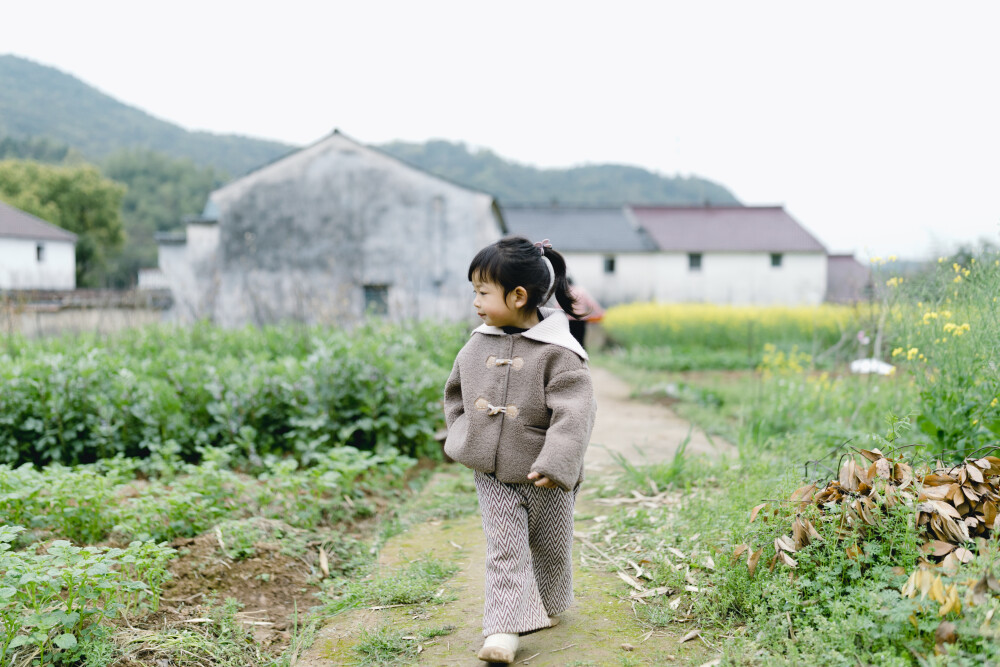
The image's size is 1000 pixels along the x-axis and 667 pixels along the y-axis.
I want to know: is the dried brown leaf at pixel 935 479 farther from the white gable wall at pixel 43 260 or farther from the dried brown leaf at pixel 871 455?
the white gable wall at pixel 43 260

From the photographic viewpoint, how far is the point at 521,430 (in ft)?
7.95

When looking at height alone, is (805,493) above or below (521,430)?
below

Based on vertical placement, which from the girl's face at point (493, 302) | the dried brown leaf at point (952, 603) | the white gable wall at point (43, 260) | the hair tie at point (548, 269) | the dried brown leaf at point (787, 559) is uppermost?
the white gable wall at point (43, 260)

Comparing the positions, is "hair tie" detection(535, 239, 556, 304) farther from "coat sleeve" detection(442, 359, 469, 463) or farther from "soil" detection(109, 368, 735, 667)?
"soil" detection(109, 368, 735, 667)

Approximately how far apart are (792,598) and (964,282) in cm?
208

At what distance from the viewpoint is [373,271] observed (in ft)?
60.7

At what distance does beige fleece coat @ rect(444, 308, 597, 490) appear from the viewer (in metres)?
2.38

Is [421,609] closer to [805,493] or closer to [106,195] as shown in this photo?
[805,493]

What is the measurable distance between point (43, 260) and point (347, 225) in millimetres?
23369

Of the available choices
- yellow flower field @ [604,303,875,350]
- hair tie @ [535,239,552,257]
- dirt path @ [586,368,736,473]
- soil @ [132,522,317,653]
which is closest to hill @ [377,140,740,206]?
Result: yellow flower field @ [604,303,875,350]

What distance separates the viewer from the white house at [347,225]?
712 inches

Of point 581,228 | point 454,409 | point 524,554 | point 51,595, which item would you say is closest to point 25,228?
point 581,228

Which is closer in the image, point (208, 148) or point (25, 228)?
point (25, 228)

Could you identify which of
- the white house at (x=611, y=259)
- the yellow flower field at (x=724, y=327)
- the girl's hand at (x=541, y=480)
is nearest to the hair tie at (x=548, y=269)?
the girl's hand at (x=541, y=480)
